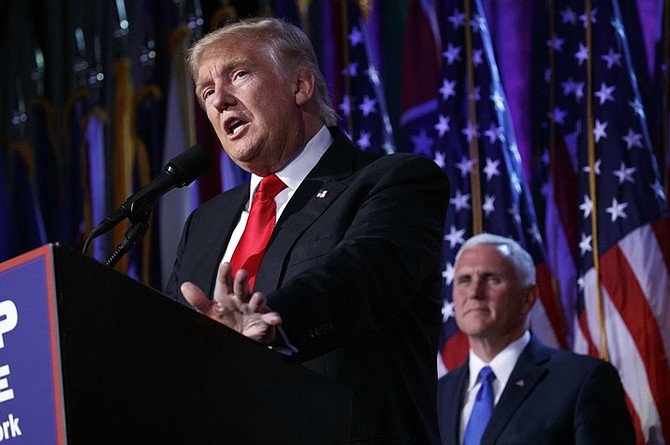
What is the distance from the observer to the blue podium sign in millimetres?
1294

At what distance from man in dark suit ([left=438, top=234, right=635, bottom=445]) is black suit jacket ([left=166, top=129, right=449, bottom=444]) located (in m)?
2.02

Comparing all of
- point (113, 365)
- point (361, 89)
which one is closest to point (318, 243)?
point (113, 365)

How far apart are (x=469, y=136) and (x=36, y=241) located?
2.55 metres

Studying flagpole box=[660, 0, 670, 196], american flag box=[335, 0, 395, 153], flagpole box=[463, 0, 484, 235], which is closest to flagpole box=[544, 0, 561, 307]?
flagpole box=[463, 0, 484, 235]

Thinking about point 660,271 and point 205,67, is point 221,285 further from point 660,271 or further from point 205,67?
point 660,271

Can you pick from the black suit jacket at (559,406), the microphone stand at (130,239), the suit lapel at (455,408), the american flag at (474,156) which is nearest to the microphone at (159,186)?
the microphone stand at (130,239)

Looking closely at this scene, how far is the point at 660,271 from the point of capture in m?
4.48

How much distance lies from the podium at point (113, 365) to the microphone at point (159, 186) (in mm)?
656

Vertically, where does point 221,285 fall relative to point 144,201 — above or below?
below

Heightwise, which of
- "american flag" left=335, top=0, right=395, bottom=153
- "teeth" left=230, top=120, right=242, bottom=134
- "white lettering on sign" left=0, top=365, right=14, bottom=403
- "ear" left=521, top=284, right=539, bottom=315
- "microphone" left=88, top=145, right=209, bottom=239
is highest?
"american flag" left=335, top=0, right=395, bottom=153

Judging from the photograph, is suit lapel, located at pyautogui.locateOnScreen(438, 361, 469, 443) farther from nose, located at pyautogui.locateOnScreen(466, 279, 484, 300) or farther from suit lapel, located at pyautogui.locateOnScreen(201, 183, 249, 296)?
suit lapel, located at pyautogui.locateOnScreen(201, 183, 249, 296)

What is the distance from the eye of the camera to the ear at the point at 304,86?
254cm

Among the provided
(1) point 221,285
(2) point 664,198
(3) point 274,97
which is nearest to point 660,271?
(2) point 664,198

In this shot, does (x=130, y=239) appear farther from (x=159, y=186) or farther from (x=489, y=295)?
(x=489, y=295)
